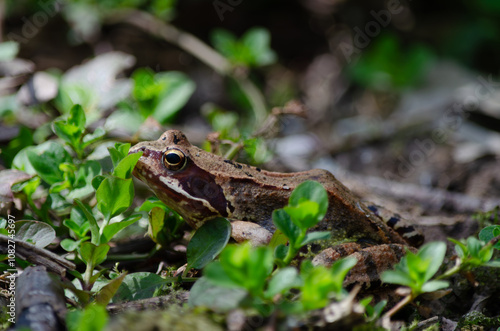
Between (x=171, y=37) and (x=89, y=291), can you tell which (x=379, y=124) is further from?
(x=89, y=291)

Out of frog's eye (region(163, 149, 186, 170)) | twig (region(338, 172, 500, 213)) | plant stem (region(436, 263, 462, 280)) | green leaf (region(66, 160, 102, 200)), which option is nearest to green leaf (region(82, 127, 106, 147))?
green leaf (region(66, 160, 102, 200))

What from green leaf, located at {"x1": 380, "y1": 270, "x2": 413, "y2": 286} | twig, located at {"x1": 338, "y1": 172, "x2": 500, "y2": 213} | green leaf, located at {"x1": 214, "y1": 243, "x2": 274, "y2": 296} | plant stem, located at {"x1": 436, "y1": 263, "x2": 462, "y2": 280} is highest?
green leaf, located at {"x1": 214, "y1": 243, "x2": 274, "y2": 296}

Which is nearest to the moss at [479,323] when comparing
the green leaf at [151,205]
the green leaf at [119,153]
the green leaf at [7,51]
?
the green leaf at [151,205]

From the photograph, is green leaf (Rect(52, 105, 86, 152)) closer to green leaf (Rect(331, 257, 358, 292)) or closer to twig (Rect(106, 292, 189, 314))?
twig (Rect(106, 292, 189, 314))

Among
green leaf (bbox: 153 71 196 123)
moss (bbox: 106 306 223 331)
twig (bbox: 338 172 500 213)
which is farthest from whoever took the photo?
twig (bbox: 338 172 500 213)

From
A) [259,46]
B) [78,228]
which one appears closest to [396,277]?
[78,228]

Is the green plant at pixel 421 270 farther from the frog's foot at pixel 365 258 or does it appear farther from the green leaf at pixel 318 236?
the frog's foot at pixel 365 258
